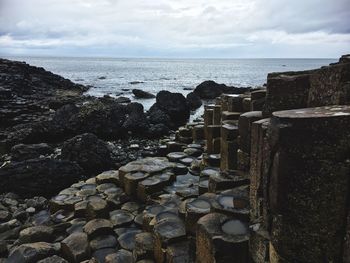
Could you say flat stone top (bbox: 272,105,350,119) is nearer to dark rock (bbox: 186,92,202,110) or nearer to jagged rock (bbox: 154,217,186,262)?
jagged rock (bbox: 154,217,186,262)

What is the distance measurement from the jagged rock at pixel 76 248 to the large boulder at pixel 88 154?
18.7ft

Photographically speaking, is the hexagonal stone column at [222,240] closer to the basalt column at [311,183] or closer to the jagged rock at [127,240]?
the basalt column at [311,183]

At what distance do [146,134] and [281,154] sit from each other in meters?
15.3

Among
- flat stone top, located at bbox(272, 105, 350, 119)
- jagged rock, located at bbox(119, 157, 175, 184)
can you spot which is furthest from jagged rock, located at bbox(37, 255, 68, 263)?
flat stone top, located at bbox(272, 105, 350, 119)

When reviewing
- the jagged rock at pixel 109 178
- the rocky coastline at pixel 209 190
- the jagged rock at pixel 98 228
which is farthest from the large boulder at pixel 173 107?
the jagged rock at pixel 98 228

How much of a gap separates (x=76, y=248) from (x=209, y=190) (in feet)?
8.68

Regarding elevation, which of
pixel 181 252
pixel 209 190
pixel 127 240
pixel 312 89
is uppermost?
pixel 312 89

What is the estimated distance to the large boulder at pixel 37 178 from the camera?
9750mm

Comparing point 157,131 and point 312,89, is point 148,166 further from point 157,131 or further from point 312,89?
point 157,131

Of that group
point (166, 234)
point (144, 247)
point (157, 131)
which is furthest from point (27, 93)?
point (166, 234)

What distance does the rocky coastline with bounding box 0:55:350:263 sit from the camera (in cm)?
256

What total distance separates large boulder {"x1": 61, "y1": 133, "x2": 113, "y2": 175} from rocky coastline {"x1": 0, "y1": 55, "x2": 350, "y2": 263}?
0.13 feet

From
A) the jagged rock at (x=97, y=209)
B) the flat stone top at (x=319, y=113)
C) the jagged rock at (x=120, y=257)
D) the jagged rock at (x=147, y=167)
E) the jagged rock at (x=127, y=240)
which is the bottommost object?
the jagged rock at (x=127, y=240)

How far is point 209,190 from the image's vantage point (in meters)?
5.82
